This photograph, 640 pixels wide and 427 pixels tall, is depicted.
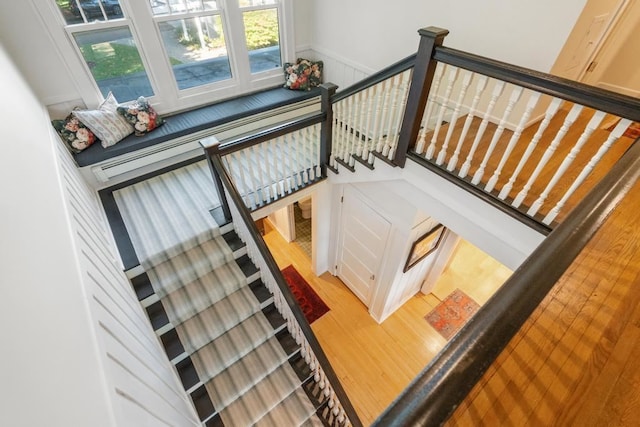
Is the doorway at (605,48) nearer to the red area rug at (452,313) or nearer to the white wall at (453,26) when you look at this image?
the white wall at (453,26)

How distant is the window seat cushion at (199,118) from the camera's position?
280cm

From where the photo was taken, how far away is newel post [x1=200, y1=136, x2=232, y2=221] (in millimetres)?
2244

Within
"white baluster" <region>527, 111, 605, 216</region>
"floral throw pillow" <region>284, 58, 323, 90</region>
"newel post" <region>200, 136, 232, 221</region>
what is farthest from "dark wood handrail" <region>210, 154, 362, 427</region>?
"floral throw pillow" <region>284, 58, 323, 90</region>

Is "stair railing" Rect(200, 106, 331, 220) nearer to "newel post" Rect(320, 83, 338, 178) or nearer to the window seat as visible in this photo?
"newel post" Rect(320, 83, 338, 178)

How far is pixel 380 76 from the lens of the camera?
2107mm

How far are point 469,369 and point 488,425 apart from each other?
1.45ft

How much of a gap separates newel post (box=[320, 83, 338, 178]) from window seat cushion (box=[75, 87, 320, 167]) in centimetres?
111

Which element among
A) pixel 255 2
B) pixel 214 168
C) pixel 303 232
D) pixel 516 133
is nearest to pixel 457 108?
pixel 516 133

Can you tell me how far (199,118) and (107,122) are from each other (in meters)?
0.89

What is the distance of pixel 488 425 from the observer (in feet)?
2.46

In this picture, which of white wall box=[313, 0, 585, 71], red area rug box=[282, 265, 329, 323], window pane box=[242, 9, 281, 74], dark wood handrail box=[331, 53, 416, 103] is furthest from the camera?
red area rug box=[282, 265, 329, 323]

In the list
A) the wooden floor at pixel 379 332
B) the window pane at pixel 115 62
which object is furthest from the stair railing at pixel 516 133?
the window pane at pixel 115 62

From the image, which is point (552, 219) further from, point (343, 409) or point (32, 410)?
point (32, 410)

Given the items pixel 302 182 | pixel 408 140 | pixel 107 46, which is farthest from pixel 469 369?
pixel 107 46
